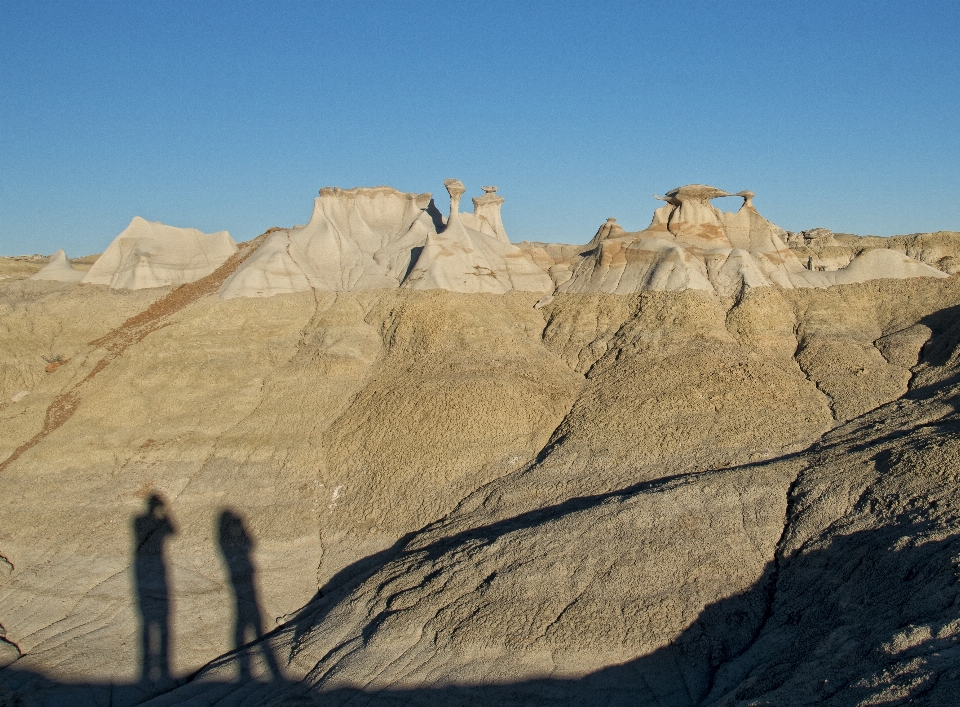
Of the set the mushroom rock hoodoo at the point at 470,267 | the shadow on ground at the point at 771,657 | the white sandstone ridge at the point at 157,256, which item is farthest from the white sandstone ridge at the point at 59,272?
the shadow on ground at the point at 771,657

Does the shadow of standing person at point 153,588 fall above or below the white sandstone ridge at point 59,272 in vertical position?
below

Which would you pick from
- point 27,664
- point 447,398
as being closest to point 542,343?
point 447,398

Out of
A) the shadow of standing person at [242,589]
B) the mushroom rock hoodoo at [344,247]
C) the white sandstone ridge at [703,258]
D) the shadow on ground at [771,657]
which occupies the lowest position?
the shadow on ground at [771,657]

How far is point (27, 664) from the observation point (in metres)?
17.8

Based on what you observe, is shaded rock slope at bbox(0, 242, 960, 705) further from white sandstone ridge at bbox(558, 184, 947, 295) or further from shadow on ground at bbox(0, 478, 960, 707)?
white sandstone ridge at bbox(558, 184, 947, 295)

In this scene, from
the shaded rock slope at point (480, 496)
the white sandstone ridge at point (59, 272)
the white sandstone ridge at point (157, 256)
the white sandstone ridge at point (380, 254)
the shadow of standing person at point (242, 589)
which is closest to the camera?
the shaded rock slope at point (480, 496)

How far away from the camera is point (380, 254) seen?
3625cm

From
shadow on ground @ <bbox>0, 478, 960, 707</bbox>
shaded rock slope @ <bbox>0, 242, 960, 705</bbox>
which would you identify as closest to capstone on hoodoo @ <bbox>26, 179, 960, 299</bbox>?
shaded rock slope @ <bbox>0, 242, 960, 705</bbox>

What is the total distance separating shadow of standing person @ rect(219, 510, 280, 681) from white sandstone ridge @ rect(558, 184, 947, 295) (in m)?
16.5

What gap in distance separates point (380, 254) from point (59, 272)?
605 inches

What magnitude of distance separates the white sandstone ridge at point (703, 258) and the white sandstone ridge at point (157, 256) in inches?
662

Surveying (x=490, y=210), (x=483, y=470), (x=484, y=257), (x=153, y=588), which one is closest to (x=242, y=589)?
(x=153, y=588)

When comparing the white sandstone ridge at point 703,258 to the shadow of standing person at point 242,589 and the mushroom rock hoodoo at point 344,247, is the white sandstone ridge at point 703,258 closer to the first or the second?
the mushroom rock hoodoo at point 344,247

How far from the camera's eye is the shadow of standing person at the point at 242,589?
16.8 m
